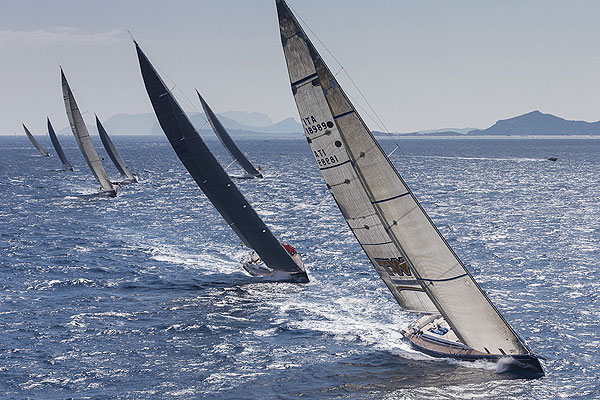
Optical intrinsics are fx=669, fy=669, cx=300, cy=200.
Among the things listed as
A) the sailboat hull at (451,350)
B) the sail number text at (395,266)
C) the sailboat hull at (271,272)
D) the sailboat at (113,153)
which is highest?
the sailboat at (113,153)

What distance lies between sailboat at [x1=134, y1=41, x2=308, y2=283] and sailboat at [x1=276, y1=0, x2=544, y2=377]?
13088mm

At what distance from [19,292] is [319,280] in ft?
58.5

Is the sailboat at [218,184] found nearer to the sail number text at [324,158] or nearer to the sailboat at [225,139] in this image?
the sail number text at [324,158]

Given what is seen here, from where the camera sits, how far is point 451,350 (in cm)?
2836

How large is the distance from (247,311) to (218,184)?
933 centimetres

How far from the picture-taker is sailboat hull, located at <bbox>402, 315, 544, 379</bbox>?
2675cm

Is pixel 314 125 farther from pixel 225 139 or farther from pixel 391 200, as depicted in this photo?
pixel 225 139

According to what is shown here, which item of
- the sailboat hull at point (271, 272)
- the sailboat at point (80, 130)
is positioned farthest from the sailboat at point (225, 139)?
the sailboat hull at point (271, 272)

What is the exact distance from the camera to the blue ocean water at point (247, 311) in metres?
26.0

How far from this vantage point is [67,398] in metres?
24.4

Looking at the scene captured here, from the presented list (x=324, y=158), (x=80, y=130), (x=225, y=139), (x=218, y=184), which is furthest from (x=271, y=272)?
(x=225, y=139)

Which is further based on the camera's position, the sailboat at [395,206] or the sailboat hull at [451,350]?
the sailboat hull at [451,350]

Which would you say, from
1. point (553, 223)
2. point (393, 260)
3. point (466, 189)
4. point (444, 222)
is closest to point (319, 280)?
point (393, 260)

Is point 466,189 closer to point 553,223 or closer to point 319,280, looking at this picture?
point 553,223
